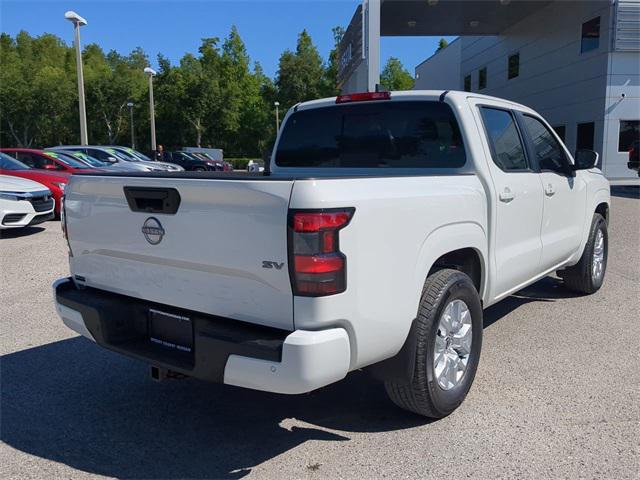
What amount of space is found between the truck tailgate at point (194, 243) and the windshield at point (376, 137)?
5.80 ft

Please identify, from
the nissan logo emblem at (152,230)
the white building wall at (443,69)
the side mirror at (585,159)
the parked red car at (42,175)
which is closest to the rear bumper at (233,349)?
the nissan logo emblem at (152,230)

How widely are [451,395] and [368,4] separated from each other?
57.3ft

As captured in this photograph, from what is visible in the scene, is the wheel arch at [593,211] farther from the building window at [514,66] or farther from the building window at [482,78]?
the building window at [482,78]

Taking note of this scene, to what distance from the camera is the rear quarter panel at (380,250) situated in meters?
2.56

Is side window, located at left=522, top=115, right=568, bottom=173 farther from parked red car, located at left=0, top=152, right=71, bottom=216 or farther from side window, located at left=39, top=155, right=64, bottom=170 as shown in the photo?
side window, located at left=39, top=155, right=64, bottom=170

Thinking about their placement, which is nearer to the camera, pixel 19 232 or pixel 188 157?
pixel 19 232

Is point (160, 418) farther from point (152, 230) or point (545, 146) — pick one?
point (545, 146)

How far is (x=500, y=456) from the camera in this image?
3047mm

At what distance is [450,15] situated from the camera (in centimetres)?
2658

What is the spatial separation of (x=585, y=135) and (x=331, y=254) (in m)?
27.2

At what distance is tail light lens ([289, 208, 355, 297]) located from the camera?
2510 millimetres

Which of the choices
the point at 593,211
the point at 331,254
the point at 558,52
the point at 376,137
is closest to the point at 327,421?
the point at 331,254

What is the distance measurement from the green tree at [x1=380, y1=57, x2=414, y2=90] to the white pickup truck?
66444 mm

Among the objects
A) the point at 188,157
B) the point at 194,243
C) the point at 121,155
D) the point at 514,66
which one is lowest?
the point at 194,243
